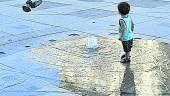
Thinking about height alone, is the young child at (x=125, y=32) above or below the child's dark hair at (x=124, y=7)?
below

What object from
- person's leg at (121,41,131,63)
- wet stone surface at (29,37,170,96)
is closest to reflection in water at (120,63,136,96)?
wet stone surface at (29,37,170,96)

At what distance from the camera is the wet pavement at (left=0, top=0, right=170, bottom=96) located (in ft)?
21.1

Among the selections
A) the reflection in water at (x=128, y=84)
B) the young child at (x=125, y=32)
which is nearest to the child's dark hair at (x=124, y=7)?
the young child at (x=125, y=32)

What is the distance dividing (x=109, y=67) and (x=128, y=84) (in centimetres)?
96

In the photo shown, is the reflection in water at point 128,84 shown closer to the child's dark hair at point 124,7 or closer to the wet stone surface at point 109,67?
the wet stone surface at point 109,67

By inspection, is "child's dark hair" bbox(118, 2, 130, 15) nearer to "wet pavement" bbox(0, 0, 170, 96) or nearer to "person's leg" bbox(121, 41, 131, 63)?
"person's leg" bbox(121, 41, 131, 63)

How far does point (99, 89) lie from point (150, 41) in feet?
10.7

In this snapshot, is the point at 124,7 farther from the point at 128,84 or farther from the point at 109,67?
the point at 128,84

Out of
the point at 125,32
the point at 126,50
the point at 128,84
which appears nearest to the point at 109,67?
the point at 126,50

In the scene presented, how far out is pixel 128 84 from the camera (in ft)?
21.3

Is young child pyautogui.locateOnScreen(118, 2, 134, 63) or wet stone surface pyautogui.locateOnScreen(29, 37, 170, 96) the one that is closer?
wet stone surface pyautogui.locateOnScreen(29, 37, 170, 96)

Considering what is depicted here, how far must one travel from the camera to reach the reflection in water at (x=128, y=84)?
20.1 ft

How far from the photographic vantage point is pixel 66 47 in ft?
29.0

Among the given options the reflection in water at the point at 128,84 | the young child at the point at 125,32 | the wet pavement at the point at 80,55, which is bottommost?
the reflection in water at the point at 128,84
